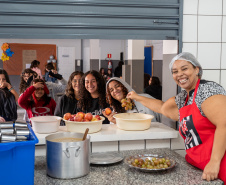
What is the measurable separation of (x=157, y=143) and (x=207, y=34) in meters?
1.00

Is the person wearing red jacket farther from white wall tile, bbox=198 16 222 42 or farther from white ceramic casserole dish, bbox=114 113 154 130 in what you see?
white wall tile, bbox=198 16 222 42

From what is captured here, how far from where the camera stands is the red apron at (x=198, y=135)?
172 cm

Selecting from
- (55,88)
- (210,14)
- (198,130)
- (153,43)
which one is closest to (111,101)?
(210,14)

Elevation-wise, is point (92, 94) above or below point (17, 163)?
above

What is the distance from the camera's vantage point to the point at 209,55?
2443 millimetres

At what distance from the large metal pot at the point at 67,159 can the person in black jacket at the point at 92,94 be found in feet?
6.04

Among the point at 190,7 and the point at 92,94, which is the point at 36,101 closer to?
the point at 92,94

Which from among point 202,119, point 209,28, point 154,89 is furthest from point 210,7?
point 154,89

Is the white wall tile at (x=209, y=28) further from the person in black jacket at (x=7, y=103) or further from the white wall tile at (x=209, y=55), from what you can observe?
the person in black jacket at (x=7, y=103)

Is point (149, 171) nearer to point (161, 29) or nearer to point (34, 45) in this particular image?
point (161, 29)

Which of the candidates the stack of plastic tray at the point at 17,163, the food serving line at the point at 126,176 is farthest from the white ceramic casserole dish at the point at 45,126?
the stack of plastic tray at the point at 17,163

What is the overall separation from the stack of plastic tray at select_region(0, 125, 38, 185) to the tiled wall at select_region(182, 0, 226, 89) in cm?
153

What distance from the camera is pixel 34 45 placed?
30.5 feet

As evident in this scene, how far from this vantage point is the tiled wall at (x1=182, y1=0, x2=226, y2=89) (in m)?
2.39
